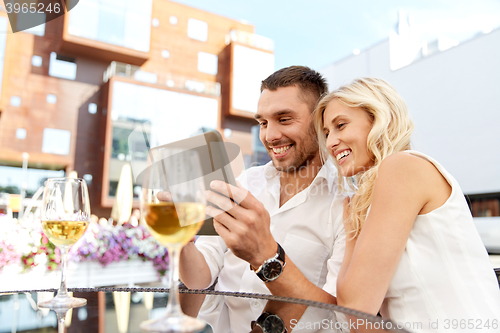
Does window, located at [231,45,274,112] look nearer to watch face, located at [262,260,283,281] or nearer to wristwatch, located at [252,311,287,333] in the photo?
watch face, located at [262,260,283,281]

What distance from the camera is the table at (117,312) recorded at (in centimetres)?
62

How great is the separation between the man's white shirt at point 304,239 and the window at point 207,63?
13.5 m

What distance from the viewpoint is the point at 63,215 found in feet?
2.66

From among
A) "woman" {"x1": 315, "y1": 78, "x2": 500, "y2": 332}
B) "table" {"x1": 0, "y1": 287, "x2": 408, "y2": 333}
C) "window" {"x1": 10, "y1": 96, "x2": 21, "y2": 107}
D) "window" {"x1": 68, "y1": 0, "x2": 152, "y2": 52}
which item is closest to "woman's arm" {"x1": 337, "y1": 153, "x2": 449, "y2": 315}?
"woman" {"x1": 315, "y1": 78, "x2": 500, "y2": 332}

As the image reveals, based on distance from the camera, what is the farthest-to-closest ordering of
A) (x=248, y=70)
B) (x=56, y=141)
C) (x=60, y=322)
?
(x=248, y=70), (x=56, y=141), (x=60, y=322)

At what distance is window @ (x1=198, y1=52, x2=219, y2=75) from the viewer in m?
14.4

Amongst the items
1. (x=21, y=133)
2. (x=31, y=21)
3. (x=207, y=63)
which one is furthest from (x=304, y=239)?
(x=207, y=63)

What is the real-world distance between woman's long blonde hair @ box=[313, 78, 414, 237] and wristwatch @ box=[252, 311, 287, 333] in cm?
46

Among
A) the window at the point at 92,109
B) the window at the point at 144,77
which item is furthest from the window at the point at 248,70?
the window at the point at 92,109

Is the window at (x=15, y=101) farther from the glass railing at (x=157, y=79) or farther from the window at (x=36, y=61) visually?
the glass railing at (x=157, y=79)

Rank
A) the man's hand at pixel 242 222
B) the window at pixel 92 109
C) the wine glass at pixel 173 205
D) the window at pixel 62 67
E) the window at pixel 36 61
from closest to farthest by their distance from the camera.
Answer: the wine glass at pixel 173 205, the man's hand at pixel 242 222, the window at pixel 36 61, the window at pixel 62 67, the window at pixel 92 109

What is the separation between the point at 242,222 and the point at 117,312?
0.32 metres

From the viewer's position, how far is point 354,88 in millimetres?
1255

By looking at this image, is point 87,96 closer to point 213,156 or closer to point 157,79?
point 157,79
